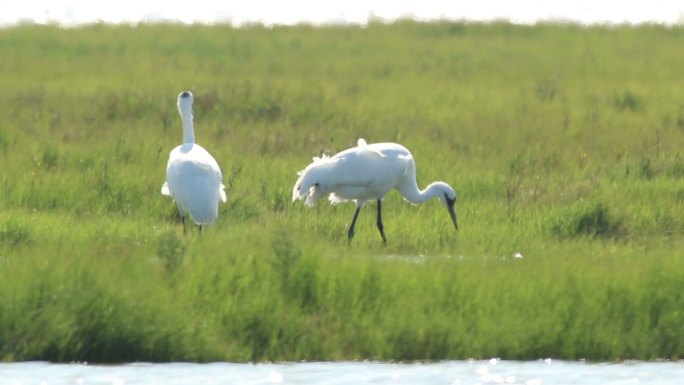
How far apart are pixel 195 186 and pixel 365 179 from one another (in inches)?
58.5

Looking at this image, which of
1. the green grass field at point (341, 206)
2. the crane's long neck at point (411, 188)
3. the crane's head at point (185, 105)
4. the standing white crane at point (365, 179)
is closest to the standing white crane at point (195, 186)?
the green grass field at point (341, 206)

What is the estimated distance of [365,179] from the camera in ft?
39.1

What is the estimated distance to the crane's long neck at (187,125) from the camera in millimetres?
12578

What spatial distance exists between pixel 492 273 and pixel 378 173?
363 centimetres

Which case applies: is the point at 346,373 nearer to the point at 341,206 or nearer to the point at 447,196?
the point at 447,196

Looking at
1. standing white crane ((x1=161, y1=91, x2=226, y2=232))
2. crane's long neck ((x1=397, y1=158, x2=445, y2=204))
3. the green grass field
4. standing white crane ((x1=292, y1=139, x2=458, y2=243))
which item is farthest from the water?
crane's long neck ((x1=397, y1=158, x2=445, y2=204))

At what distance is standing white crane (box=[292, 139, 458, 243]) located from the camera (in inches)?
464

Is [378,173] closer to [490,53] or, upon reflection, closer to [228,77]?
[228,77]

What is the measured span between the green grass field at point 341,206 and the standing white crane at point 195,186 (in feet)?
0.77

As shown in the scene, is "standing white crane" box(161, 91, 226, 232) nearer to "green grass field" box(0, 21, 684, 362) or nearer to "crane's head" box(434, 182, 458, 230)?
"green grass field" box(0, 21, 684, 362)

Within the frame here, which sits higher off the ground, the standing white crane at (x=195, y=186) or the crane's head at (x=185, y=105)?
the crane's head at (x=185, y=105)

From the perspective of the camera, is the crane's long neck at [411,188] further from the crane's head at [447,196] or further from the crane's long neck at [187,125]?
the crane's long neck at [187,125]

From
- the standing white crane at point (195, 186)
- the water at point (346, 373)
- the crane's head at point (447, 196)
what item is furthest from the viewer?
the crane's head at point (447, 196)

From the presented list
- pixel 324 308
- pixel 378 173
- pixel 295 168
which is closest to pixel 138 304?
pixel 324 308
